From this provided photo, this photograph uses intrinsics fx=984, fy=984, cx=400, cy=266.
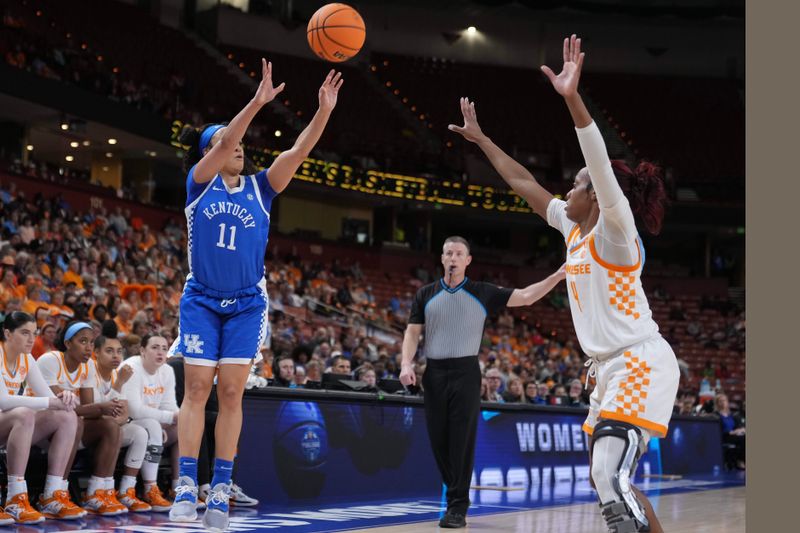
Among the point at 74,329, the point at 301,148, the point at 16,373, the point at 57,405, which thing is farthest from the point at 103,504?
the point at 301,148

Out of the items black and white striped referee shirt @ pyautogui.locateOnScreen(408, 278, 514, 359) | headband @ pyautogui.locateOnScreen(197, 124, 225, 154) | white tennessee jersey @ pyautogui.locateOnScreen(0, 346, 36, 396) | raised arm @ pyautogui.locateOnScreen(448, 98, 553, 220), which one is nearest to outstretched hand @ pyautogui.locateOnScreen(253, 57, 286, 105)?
headband @ pyautogui.locateOnScreen(197, 124, 225, 154)

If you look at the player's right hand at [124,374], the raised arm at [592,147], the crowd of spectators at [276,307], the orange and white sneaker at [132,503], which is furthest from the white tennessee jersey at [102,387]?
the raised arm at [592,147]

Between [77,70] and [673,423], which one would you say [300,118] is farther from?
[673,423]

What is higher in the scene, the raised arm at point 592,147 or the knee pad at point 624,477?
the raised arm at point 592,147

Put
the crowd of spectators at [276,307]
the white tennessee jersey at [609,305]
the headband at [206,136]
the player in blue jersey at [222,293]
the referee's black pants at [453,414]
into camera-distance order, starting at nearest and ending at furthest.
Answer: the white tennessee jersey at [609,305] → the player in blue jersey at [222,293] → the headband at [206,136] → the referee's black pants at [453,414] → the crowd of spectators at [276,307]

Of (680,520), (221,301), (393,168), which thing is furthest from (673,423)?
(393,168)

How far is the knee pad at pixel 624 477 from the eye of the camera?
420cm

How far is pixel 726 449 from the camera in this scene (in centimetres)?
1720

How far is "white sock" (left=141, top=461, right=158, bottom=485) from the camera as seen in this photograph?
7952mm

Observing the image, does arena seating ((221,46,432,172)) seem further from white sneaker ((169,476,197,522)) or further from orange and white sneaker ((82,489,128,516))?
white sneaker ((169,476,197,522))

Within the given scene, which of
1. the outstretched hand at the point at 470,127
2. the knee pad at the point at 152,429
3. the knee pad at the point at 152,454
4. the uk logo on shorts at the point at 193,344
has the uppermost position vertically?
the outstretched hand at the point at 470,127

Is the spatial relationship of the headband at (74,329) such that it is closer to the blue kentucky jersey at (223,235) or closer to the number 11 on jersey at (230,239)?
the blue kentucky jersey at (223,235)

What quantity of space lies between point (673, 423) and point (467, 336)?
28.0ft

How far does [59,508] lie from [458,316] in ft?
10.8
